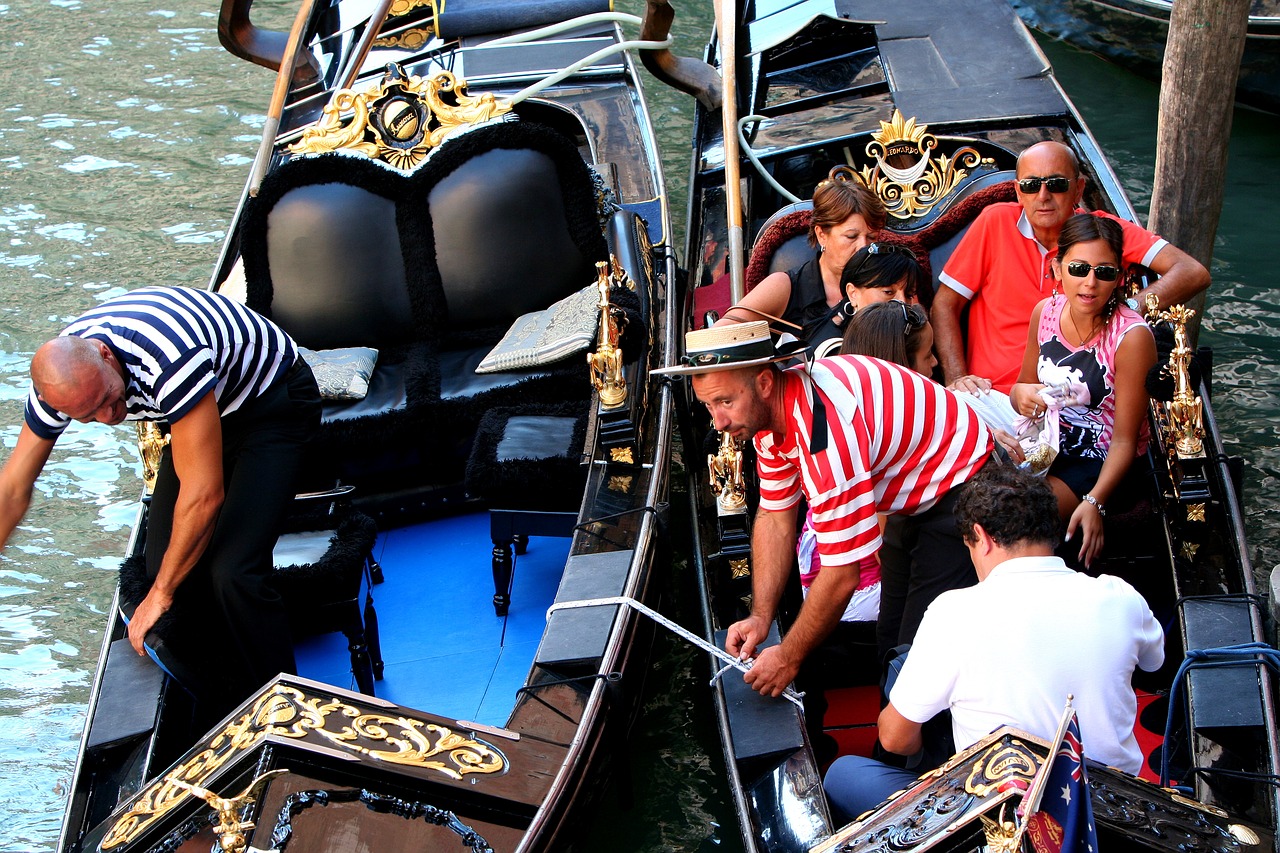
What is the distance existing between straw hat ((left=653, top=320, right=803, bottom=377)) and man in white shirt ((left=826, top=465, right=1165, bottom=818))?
31cm

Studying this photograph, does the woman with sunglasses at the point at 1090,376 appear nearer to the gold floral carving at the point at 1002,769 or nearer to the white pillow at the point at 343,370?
the gold floral carving at the point at 1002,769

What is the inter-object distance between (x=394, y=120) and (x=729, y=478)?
152cm

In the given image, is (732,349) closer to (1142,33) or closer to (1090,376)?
(1090,376)

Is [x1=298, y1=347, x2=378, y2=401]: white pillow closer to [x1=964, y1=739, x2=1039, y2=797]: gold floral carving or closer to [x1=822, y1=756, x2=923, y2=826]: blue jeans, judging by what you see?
[x1=822, y1=756, x2=923, y2=826]: blue jeans

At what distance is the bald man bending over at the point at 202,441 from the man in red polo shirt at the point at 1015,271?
130cm

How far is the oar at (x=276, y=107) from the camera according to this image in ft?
10.7

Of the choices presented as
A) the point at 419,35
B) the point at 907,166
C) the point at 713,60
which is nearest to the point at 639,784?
the point at 907,166

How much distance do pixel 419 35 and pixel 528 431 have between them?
2190 mm

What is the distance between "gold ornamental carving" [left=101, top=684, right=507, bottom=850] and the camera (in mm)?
1587

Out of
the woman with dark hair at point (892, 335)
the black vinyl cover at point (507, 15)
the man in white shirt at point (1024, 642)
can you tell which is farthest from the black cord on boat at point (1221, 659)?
the black vinyl cover at point (507, 15)

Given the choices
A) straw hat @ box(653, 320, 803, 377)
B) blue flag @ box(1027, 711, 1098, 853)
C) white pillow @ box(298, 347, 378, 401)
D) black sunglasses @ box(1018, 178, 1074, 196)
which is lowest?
white pillow @ box(298, 347, 378, 401)

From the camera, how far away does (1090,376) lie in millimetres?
2168

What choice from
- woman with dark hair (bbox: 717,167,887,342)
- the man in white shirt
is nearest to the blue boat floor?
woman with dark hair (bbox: 717,167,887,342)

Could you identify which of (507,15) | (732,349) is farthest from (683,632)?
(507,15)
